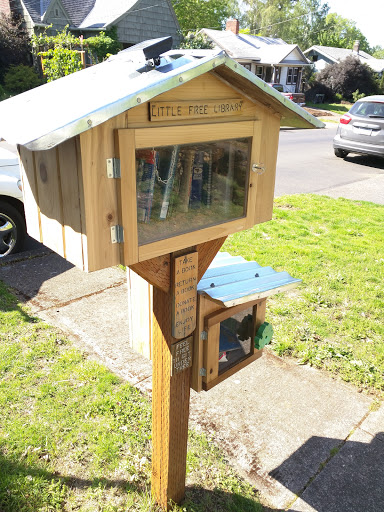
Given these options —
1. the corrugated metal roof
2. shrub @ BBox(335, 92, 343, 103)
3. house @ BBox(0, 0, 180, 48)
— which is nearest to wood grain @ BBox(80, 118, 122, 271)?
the corrugated metal roof

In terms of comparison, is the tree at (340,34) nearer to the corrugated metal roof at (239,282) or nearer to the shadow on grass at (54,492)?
the corrugated metal roof at (239,282)

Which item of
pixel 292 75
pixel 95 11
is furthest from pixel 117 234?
pixel 292 75

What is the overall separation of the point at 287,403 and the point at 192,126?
2.28m

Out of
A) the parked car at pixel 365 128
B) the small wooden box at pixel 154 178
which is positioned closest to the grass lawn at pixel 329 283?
the small wooden box at pixel 154 178

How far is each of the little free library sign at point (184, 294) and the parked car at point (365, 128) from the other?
10.8m

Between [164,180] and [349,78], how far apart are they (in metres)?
41.3

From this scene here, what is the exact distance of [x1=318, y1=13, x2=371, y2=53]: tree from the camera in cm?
6544

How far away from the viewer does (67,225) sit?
1.75m

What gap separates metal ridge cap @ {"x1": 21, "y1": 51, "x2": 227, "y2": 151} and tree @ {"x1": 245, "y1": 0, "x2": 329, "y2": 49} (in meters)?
61.8

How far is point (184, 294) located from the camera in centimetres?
208

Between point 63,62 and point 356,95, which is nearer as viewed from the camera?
point 63,62

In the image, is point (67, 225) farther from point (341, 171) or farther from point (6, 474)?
point (341, 171)

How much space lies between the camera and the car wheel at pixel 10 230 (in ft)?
16.9

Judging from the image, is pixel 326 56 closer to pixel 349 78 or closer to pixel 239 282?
pixel 349 78
